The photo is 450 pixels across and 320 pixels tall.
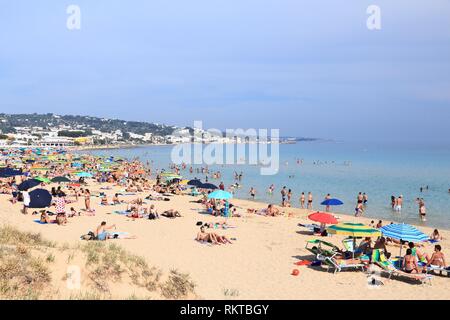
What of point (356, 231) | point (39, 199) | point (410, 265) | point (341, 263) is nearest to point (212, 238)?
point (341, 263)

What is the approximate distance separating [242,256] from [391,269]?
3738 mm

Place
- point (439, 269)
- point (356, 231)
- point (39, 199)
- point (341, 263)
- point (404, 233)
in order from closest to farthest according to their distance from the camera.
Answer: point (439, 269) < point (341, 263) < point (404, 233) < point (356, 231) < point (39, 199)

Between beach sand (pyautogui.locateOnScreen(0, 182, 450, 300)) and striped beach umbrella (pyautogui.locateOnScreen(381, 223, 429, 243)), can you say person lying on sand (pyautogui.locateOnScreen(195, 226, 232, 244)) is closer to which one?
beach sand (pyautogui.locateOnScreen(0, 182, 450, 300))

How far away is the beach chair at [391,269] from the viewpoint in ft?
30.1

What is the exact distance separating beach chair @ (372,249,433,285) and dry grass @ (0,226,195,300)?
16.0ft

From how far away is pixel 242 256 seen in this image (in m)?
11.2

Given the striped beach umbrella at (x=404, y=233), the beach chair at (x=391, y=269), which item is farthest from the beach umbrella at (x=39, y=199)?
the striped beach umbrella at (x=404, y=233)

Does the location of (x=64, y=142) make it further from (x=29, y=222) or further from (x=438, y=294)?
(x=438, y=294)

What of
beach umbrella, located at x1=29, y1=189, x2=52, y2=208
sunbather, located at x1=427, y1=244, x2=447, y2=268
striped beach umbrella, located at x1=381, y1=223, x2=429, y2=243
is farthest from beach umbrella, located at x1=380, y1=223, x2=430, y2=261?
beach umbrella, located at x1=29, y1=189, x2=52, y2=208

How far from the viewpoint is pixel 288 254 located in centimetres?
1171

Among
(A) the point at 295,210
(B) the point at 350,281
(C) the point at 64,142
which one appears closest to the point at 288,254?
(B) the point at 350,281

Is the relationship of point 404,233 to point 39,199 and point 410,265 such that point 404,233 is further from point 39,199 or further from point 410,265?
point 39,199

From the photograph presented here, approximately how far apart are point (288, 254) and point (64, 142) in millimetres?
106544
